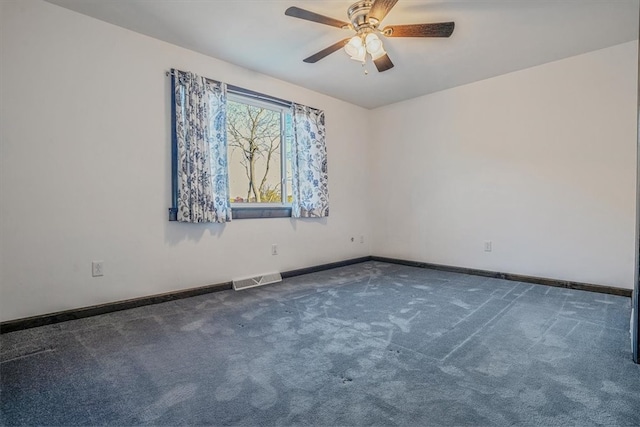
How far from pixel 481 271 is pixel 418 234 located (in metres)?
0.97

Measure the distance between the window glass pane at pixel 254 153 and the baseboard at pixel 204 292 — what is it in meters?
1.03

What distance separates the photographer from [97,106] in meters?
2.55

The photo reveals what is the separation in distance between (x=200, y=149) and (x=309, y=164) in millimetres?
1485

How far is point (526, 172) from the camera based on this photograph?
352 cm

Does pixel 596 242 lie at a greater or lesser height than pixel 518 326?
greater

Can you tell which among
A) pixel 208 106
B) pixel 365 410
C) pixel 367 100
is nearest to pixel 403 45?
pixel 367 100

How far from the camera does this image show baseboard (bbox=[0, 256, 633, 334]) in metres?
2.24

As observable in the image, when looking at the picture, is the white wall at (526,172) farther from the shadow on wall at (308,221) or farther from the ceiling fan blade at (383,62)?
the ceiling fan blade at (383,62)

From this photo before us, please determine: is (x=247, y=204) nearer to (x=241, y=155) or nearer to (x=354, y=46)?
(x=241, y=155)

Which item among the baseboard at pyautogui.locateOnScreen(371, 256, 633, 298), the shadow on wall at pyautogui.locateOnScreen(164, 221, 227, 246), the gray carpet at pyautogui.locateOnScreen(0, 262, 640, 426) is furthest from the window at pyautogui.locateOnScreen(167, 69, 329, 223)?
the baseboard at pyautogui.locateOnScreen(371, 256, 633, 298)

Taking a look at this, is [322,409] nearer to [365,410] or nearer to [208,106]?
[365,410]

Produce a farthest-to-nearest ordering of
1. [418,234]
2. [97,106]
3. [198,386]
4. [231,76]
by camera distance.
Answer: [418,234], [231,76], [97,106], [198,386]

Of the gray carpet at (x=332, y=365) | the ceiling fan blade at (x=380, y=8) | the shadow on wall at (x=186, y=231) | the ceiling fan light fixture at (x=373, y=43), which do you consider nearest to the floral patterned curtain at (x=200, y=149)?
the shadow on wall at (x=186, y=231)

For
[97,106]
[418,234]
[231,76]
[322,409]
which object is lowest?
[322,409]
